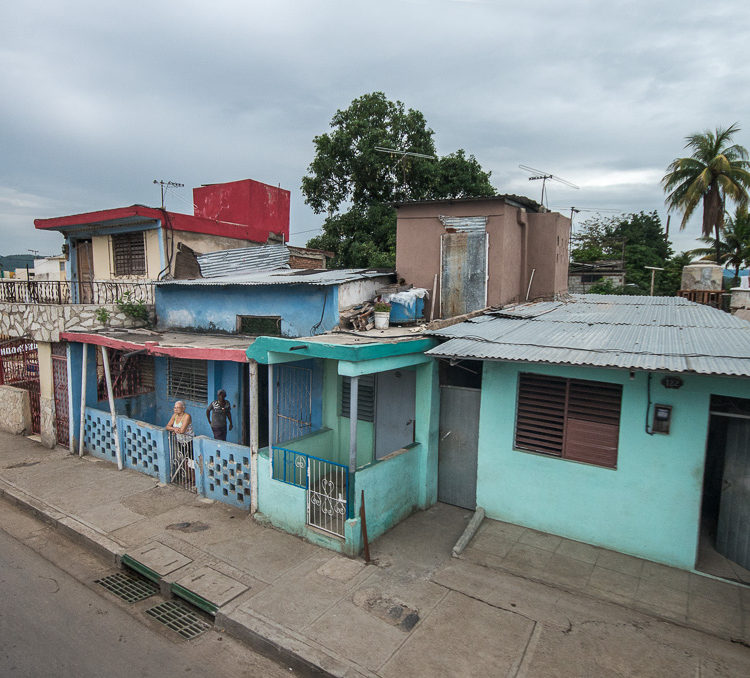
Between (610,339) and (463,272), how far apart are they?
4.16 metres

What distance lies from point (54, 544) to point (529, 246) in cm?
1098

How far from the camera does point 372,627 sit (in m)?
5.04

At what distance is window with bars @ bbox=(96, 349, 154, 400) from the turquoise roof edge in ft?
17.6

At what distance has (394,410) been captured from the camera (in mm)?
8445

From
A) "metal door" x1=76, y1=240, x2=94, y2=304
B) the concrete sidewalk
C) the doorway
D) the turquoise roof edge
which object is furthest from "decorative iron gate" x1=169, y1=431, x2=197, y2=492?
the doorway

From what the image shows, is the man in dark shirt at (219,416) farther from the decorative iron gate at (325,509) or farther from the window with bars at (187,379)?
the decorative iron gate at (325,509)

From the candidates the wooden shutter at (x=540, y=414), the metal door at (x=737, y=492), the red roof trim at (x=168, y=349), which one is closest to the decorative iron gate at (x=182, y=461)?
the red roof trim at (x=168, y=349)

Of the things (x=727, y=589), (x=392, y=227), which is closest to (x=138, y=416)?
(x=727, y=589)

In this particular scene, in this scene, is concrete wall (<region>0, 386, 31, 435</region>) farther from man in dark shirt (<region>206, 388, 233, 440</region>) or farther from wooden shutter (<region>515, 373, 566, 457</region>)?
wooden shutter (<region>515, 373, 566, 457</region>)

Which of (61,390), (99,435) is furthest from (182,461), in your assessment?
(61,390)

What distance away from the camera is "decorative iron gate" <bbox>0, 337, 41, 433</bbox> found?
12.1 m

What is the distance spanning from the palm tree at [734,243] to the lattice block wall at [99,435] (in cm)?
2999

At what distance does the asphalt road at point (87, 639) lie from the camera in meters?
4.61

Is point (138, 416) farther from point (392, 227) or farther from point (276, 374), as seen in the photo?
point (392, 227)
